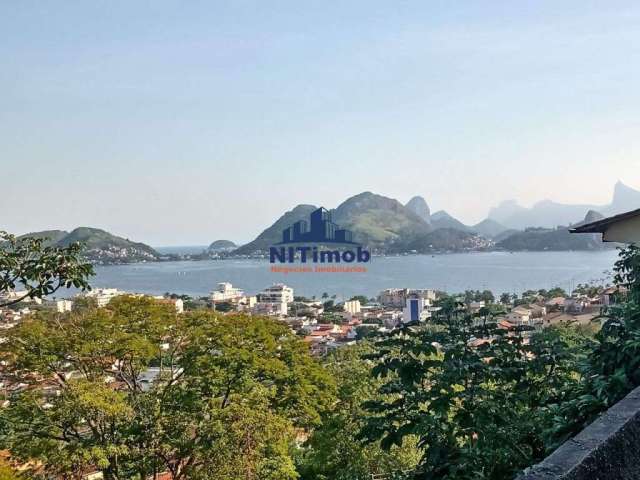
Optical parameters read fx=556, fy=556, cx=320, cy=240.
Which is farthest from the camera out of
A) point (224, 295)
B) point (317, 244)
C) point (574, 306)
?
point (317, 244)

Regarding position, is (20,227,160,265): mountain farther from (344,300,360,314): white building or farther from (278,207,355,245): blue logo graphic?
(344,300,360,314): white building

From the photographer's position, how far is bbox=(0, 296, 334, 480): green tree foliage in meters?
6.19

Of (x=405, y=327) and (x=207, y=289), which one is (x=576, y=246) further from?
(x=405, y=327)

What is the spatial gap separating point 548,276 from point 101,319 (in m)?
65.8

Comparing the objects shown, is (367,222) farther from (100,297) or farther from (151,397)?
(151,397)

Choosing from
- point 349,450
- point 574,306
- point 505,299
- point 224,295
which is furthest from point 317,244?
point 349,450

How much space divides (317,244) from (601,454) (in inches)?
3403

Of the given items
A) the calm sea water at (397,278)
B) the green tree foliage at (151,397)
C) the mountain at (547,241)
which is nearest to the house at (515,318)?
the green tree foliage at (151,397)

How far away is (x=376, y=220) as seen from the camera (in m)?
133

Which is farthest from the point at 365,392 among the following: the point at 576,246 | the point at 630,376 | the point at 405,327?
the point at 576,246

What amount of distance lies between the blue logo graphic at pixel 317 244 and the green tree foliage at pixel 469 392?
78.9 m

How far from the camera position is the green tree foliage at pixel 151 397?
6.19 metres

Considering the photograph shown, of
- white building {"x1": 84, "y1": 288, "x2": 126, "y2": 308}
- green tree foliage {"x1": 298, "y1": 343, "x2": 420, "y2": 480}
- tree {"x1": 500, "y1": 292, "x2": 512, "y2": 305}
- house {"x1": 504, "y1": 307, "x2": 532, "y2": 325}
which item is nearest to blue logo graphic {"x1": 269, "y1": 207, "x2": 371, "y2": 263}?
tree {"x1": 500, "y1": 292, "x2": 512, "y2": 305}

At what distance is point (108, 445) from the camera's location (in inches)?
247
